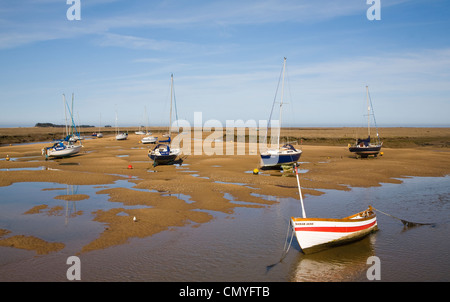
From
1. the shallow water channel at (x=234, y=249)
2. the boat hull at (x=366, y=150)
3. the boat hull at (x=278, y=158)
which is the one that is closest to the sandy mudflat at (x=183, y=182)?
the shallow water channel at (x=234, y=249)

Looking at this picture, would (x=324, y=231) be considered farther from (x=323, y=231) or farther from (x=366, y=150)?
(x=366, y=150)

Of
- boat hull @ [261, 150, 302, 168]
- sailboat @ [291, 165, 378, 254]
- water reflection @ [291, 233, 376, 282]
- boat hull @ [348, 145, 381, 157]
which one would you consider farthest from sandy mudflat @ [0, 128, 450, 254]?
water reflection @ [291, 233, 376, 282]

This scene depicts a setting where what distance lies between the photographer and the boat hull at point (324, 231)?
1441cm

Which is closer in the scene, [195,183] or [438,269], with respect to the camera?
[438,269]

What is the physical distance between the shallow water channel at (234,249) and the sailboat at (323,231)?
0.43 meters

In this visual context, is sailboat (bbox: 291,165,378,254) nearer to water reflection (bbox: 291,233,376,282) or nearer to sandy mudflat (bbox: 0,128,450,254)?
water reflection (bbox: 291,233,376,282)

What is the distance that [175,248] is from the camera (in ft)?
49.7

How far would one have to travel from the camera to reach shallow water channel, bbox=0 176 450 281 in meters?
12.8

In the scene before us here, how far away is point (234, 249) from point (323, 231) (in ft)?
13.2

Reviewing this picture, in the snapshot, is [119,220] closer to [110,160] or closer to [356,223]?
[356,223]

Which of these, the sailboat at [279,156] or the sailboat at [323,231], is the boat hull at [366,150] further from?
the sailboat at [323,231]

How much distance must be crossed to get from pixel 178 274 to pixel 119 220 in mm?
7463

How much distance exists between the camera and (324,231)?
1474 centimetres

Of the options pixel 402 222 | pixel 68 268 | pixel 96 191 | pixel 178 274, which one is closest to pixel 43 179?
pixel 96 191
